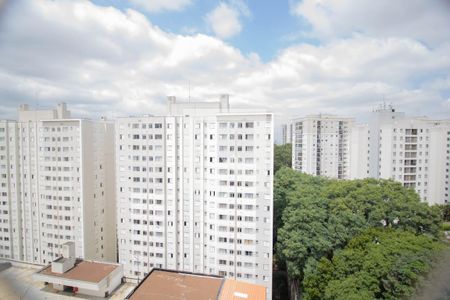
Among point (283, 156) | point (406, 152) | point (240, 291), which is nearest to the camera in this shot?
point (240, 291)

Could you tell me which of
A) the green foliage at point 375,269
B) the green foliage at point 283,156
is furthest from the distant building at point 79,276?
the green foliage at point 283,156

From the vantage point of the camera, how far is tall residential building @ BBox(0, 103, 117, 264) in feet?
29.3

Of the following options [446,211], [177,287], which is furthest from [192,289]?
[446,211]

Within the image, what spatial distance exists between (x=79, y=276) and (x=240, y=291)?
4.78 metres

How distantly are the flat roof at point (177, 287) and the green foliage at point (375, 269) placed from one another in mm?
2195

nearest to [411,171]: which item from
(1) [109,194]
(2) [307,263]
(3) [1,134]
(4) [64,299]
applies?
(2) [307,263]

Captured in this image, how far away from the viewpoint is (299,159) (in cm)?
1881

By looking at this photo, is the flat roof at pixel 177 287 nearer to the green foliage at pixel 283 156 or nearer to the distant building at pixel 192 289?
the distant building at pixel 192 289

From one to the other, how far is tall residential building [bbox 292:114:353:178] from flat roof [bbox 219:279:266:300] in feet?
43.6

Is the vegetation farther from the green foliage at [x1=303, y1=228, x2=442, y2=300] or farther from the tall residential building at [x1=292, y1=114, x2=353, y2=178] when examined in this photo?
the tall residential building at [x1=292, y1=114, x2=353, y2=178]

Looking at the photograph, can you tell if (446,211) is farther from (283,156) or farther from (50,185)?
(50,185)

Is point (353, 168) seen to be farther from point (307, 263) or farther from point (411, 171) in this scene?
point (307, 263)

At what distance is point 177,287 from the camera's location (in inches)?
224

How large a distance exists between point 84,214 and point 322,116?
16.2m
